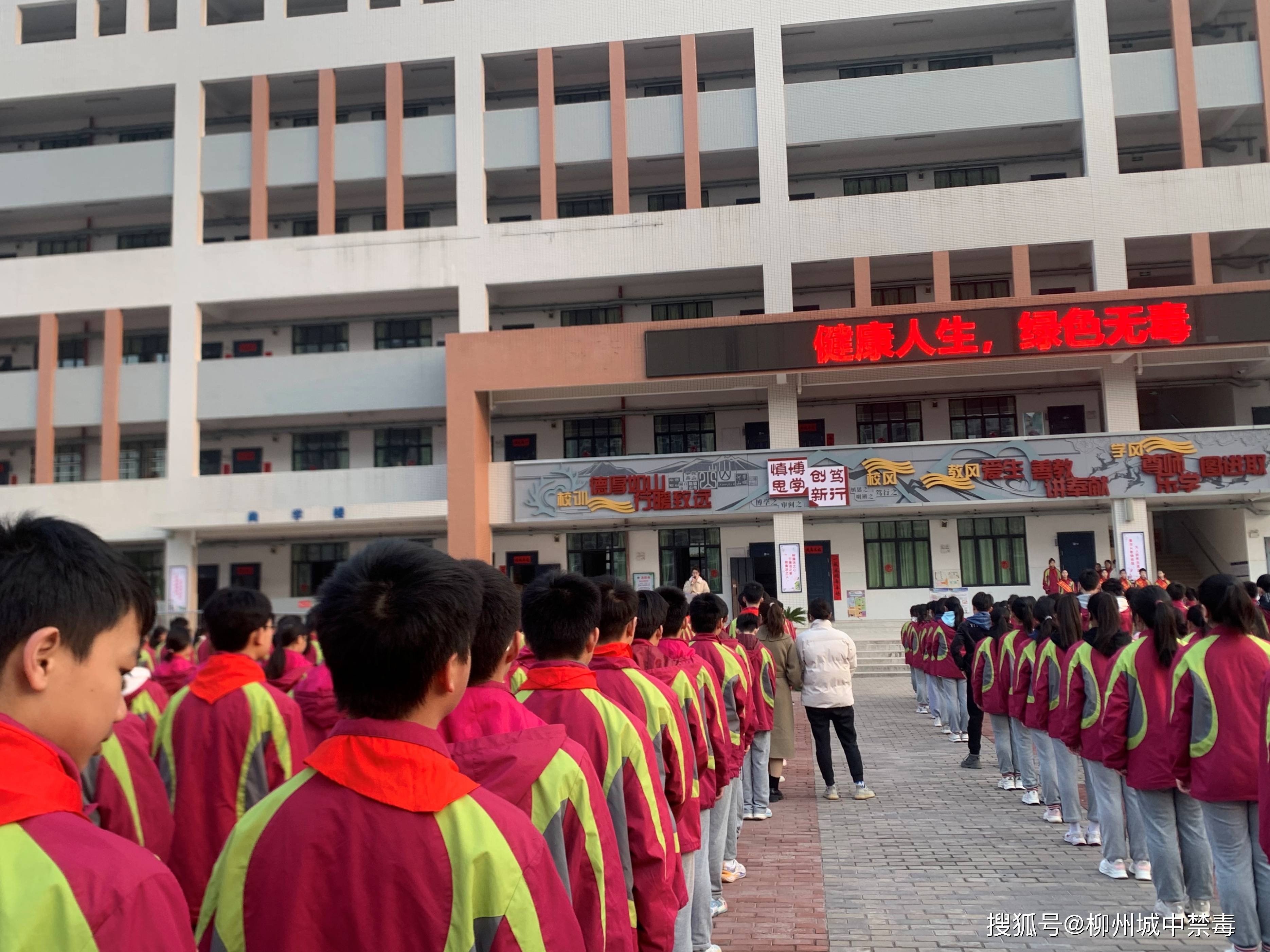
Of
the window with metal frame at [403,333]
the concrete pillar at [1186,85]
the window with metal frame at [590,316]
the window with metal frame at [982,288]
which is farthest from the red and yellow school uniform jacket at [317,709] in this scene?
the concrete pillar at [1186,85]

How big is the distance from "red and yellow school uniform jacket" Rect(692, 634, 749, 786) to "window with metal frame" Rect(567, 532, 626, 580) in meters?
17.4

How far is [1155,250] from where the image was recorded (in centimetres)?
2386

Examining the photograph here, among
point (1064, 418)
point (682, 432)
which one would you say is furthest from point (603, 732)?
point (1064, 418)

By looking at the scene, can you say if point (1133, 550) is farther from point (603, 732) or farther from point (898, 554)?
point (603, 732)

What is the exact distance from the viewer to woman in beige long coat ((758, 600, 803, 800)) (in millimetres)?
9367

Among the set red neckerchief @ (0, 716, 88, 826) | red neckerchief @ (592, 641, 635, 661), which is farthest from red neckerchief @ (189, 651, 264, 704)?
red neckerchief @ (0, 716, 88, 826)

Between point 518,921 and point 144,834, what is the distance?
2.60 meters

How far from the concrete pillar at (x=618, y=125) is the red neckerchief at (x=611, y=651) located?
21.3 metres

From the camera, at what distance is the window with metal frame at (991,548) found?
2323 centimetres

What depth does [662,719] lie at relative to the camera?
3.88 m

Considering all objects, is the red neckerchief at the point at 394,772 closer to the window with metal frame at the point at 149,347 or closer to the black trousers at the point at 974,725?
the black trousers at the point at 974,725

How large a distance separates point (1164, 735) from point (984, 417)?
19.7 meters

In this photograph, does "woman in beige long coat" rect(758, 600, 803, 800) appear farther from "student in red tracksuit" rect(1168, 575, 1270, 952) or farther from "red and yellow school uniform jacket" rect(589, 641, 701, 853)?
"red and yellow school uniform jacket" rect(589, 641, 701, 853)

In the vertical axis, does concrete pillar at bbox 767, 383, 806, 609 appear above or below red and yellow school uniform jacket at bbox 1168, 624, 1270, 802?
above
